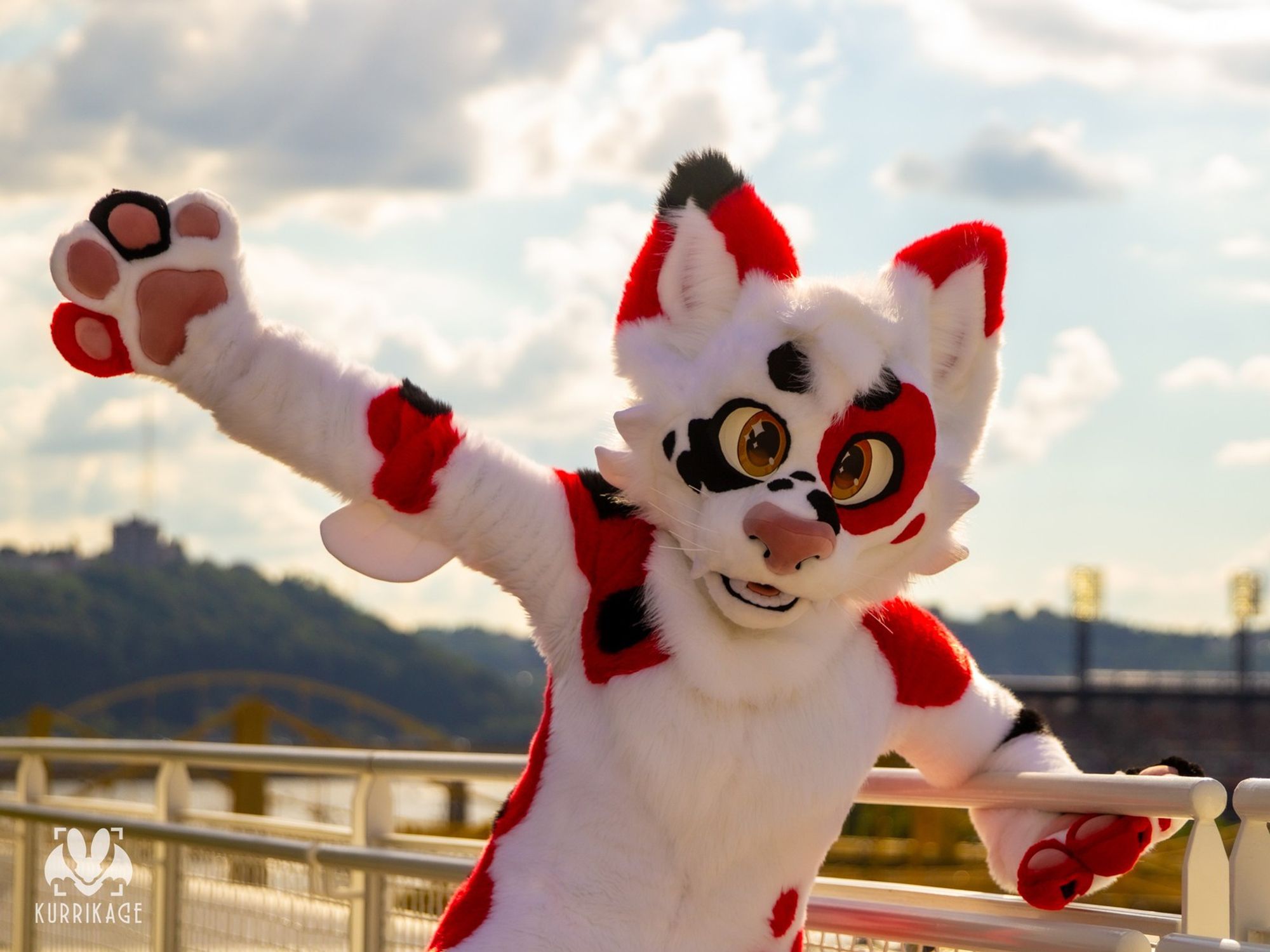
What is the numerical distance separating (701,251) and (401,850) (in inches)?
75.2

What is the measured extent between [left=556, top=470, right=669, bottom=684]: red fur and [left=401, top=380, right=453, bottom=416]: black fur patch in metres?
0.27

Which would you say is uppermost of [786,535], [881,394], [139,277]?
[139,277]

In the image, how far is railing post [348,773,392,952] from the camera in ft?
12.8

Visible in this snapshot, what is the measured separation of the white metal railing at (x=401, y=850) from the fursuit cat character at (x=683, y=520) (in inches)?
4.5

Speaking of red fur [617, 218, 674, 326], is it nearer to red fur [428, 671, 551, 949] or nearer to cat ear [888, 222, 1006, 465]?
cat ear [888, 222, 1006, 465]

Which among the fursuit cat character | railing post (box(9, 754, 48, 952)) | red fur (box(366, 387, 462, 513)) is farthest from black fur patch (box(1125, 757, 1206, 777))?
railing post (box(9, 754, 48, 952))

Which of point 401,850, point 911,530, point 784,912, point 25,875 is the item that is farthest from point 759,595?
point 25,875

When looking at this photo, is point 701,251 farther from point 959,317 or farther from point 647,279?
point 959,317

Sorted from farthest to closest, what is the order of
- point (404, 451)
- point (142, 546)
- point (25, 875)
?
point (142, 546) < point (25, 875) < point (404, 451)

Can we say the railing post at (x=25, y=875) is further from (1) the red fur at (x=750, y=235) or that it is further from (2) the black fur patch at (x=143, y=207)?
(1) the red fur at (x=750, y=235)

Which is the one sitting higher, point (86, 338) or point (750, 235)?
point (750, 235)

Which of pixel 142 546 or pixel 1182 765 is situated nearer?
pixel 1182 765

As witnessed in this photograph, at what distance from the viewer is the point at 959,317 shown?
2.89 metres

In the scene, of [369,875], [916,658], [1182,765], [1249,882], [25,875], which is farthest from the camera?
[25,875]
